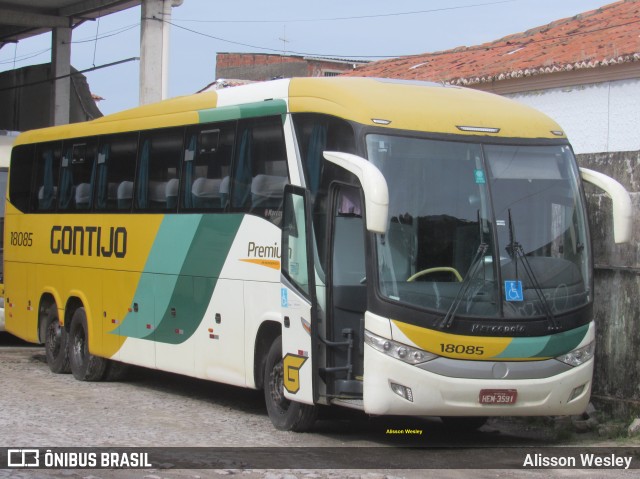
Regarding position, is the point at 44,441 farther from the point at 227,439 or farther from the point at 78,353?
the point at 78,353

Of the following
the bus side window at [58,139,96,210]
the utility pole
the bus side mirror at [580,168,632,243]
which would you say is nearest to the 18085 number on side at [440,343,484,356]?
the bus side mirror at [580,168,632,243]

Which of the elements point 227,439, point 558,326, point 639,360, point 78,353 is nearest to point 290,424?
point 227,439

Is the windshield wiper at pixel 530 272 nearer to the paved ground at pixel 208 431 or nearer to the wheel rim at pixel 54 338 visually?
the paved ground at pixel 208 431

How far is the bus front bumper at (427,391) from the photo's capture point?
9.30 m

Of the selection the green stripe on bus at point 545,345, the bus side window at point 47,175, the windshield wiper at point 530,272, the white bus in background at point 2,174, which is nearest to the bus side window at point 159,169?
the bus side window at point 47,175

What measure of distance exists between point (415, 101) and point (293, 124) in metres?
1.29

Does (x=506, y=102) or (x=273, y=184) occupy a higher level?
(x=506, y=102)

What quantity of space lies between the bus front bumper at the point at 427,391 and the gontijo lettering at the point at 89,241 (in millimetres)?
5641

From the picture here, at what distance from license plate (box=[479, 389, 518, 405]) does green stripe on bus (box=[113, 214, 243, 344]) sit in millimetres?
3499

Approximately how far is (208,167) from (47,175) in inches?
198

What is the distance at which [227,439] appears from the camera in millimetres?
10328

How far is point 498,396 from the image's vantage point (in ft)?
31.0

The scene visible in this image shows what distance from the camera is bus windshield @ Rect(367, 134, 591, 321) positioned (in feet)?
31.2

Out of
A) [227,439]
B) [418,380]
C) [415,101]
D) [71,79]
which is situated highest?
[71,79]
